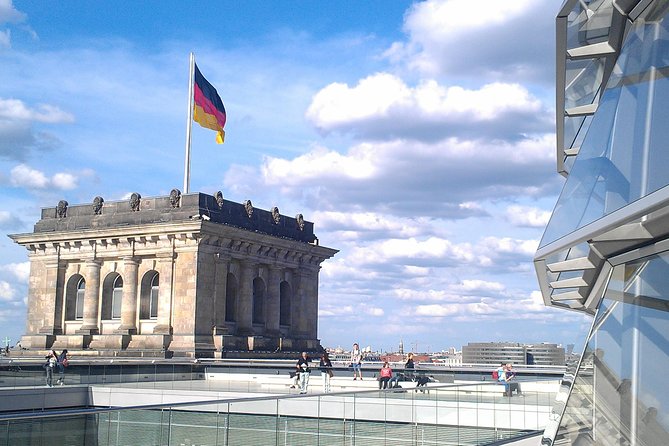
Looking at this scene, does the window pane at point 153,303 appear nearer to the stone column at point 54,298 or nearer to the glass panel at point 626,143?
the stone column at point 54,298

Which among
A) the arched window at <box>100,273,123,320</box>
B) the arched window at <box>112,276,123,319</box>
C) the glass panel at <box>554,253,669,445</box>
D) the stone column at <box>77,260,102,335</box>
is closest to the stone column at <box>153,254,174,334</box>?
the arched window at <box>100,273,123,320</box>

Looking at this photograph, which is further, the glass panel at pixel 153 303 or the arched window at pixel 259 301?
the arched window at pixel 259 301

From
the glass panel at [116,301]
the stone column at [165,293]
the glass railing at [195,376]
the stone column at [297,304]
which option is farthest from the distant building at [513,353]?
the glass panel at [116,301]

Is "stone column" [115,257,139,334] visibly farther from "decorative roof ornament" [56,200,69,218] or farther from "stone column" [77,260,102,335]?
"decorative roof ornament" [56,200,69,218]

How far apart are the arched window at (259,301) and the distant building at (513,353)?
14.4 metres

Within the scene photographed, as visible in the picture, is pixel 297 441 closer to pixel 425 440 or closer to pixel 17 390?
pixel 425 440

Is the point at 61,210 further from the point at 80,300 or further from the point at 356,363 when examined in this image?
the point at 356,363

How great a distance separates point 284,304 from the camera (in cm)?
6147

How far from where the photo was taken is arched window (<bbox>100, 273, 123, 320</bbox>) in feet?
183

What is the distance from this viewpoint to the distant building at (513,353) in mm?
39844

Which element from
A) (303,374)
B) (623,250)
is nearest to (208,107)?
(303,374)

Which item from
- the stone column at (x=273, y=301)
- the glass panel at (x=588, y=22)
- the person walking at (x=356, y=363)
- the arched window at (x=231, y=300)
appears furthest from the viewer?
the stone column at (x=273, y=301)

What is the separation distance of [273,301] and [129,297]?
10.2 m

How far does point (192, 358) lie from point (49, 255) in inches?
597
